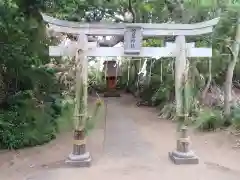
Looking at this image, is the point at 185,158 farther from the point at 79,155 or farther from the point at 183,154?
the point at 79,155

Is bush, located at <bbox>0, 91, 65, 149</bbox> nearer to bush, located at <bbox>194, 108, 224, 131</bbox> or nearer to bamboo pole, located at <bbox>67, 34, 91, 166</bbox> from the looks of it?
bamboo pole, located at <bbox>67, 34, 91, 166</bbox>

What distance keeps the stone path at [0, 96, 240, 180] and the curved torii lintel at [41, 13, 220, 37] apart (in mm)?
2314

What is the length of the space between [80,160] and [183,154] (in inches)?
71.8

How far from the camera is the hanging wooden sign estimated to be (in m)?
6.02

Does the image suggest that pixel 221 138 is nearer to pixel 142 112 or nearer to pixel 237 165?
pixel 237 165

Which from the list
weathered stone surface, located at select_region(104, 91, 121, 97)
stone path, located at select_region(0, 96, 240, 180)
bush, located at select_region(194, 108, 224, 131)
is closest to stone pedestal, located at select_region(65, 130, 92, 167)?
stone path, located at select_region(0, 96, 240, 180)

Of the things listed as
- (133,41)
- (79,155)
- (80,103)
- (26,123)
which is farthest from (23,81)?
(133,41)

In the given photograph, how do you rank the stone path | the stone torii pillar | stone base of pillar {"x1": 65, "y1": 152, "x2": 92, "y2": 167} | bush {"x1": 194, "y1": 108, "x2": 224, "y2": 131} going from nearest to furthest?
the stone path < stone base of pillar {"x1": 65, "y1": 152, "x2": 92, "y2": 167} < the stone torii pillar < bush {"x1": 194, "y1": 108, "x2": 224, "y2": 131}

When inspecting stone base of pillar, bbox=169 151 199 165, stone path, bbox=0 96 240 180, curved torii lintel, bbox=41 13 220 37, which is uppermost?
curved torii lintel, bbox=41 13 220 37

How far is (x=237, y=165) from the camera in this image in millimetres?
5914

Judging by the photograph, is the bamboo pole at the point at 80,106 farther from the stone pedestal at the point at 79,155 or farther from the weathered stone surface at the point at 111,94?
the weathered stone surface at the point at 111,94

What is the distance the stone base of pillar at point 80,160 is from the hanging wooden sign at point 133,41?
2046 mm

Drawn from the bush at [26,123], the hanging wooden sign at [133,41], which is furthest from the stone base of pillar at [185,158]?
the bush at [26,123]

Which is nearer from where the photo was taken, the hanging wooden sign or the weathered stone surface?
the hanging wooden sign
